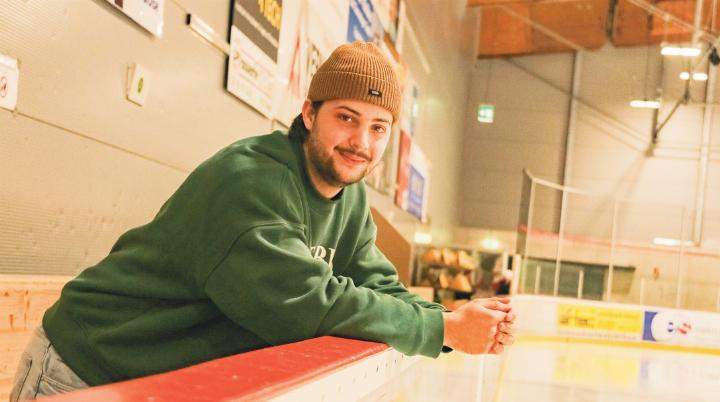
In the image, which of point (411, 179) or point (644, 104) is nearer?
point (411, 179)

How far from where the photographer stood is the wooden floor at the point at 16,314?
2.15 m

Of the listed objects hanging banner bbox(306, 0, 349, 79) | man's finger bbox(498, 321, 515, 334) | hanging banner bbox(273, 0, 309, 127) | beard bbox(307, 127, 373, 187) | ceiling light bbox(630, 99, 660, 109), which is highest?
ceiling light bbox(630, 99, 660, 109)

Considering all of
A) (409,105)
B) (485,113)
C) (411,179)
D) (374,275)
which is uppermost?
(485,113)

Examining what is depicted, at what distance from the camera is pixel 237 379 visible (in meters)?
0.82

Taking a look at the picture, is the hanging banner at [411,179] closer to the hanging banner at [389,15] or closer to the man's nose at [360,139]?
the hanging banner at [389,15]

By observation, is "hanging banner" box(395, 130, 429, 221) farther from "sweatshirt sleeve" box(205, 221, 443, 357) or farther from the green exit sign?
"sweatshirt sleeve" box(205, 221, 443, 357)

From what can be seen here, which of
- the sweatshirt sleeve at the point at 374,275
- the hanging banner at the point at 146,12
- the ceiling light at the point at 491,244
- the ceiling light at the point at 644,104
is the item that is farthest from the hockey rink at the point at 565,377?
the ceiling light at the point at 644,104

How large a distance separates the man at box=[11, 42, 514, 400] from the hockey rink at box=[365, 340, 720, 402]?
34cm

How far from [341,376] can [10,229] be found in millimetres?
1647

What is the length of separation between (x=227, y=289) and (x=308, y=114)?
19.3 inches

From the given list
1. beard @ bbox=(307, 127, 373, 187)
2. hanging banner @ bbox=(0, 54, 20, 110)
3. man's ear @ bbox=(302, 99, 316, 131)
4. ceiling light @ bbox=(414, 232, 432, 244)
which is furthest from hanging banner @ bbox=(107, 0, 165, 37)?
ceiling light @ bbox=(414, 232, 432, 244)

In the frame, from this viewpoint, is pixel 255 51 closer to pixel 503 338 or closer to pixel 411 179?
pixel 503 338

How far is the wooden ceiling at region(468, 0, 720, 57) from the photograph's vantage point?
52.9ft

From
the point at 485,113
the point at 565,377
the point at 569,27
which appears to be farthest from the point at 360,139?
the point at 569,27
